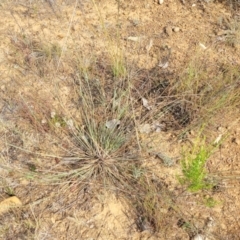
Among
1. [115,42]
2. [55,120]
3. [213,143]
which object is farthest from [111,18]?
[213,143]

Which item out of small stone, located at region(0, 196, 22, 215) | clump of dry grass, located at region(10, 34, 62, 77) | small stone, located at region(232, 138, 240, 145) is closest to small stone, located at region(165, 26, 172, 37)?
clump of dry grass, located at region(10, 34, 62, 77)

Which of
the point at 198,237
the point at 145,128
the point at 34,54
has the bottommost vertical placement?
the point at 198,237

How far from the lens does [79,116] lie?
2332 millimetres

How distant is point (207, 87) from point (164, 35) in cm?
74

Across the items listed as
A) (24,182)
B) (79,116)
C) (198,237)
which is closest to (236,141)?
(198,237)

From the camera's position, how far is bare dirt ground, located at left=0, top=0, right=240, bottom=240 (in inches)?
74.4

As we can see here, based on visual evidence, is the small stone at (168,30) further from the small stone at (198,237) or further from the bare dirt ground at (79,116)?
the small stone at (198,237)

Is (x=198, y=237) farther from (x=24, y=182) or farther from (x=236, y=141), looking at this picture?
(x=24, y=182)

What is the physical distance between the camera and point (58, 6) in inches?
117

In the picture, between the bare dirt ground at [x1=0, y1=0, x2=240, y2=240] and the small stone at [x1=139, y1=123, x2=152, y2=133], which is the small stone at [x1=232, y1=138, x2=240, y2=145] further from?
the small stone at [x1=139, y1=123, x2=152, y2=133]

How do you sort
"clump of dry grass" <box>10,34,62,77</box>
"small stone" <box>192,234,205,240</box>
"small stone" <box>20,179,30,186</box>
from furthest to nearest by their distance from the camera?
1. "clump of dry grass" <box>10,34,62,77</box>
2. "small stone" <box>20,179,30,186</box>
3. "small stone" <box>192,234,205,240</box>

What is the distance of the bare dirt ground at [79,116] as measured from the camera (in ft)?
6.20

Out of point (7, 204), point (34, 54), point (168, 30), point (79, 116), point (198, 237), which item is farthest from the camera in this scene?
point (168, 30)

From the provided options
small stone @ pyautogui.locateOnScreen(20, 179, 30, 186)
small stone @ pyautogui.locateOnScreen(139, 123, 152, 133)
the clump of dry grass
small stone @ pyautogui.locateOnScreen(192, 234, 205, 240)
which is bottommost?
small stone @ pyautogui.locateOnScreen(192, 234, 205, 240)
